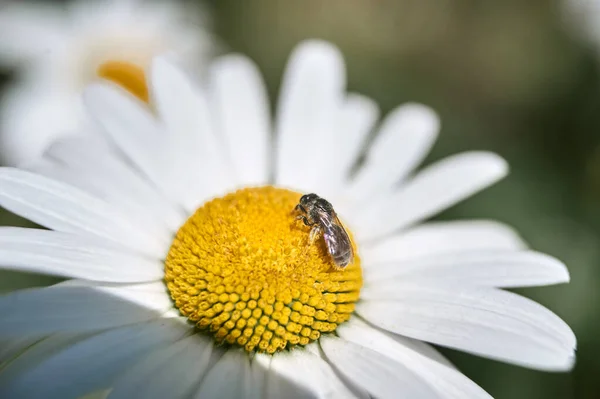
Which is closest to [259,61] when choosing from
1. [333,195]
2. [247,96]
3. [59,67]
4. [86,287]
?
[59,67]

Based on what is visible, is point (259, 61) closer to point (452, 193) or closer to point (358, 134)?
point (358, 134)

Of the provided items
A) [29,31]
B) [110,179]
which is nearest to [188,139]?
[110,179]

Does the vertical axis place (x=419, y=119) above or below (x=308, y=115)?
above

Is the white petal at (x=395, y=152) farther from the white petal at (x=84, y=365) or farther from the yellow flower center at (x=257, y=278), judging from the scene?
the white petal at (x=84, y=365)

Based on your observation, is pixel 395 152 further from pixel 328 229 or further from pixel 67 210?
pixel 67 210

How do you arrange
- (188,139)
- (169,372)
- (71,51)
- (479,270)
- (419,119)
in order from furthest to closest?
1. (71,51)
2. (419,119)
3. (188,139)
4. (479,270)
5. (169,372)

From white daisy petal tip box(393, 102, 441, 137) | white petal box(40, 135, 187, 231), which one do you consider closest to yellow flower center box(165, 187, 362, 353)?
white petal box(40, 135, 187, 231)
